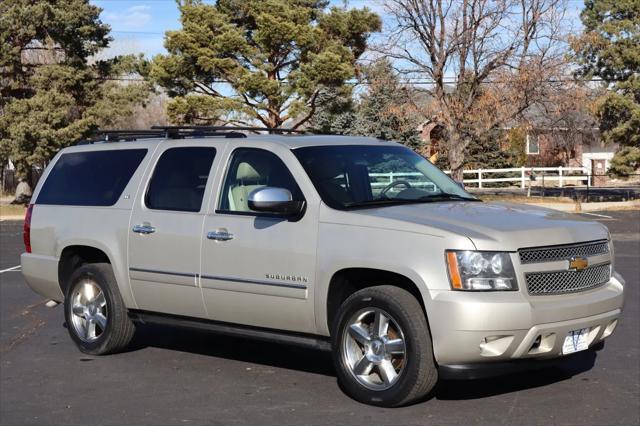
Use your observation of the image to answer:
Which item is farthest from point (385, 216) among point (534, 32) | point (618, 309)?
point (534, 32)

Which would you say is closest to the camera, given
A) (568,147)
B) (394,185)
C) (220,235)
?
(220,235)

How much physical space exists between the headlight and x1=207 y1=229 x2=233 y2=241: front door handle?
1.85m

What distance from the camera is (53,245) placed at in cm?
805

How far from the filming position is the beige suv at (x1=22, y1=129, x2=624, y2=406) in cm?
556

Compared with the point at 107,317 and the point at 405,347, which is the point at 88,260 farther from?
the point at 405,347

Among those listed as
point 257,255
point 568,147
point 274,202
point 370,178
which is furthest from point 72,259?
point 568,147

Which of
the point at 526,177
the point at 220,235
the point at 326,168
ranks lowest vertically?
the point at 526,177

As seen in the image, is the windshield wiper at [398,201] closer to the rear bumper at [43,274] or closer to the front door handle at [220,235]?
the front door handle at [220,235]

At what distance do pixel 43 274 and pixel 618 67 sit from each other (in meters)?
32.5

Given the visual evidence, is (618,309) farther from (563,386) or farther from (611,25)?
(611,25)

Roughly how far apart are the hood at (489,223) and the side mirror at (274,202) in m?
0.47

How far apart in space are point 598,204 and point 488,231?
30.3 meters

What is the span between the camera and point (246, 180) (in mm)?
6895

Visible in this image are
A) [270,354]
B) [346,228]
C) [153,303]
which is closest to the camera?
[346,228]
